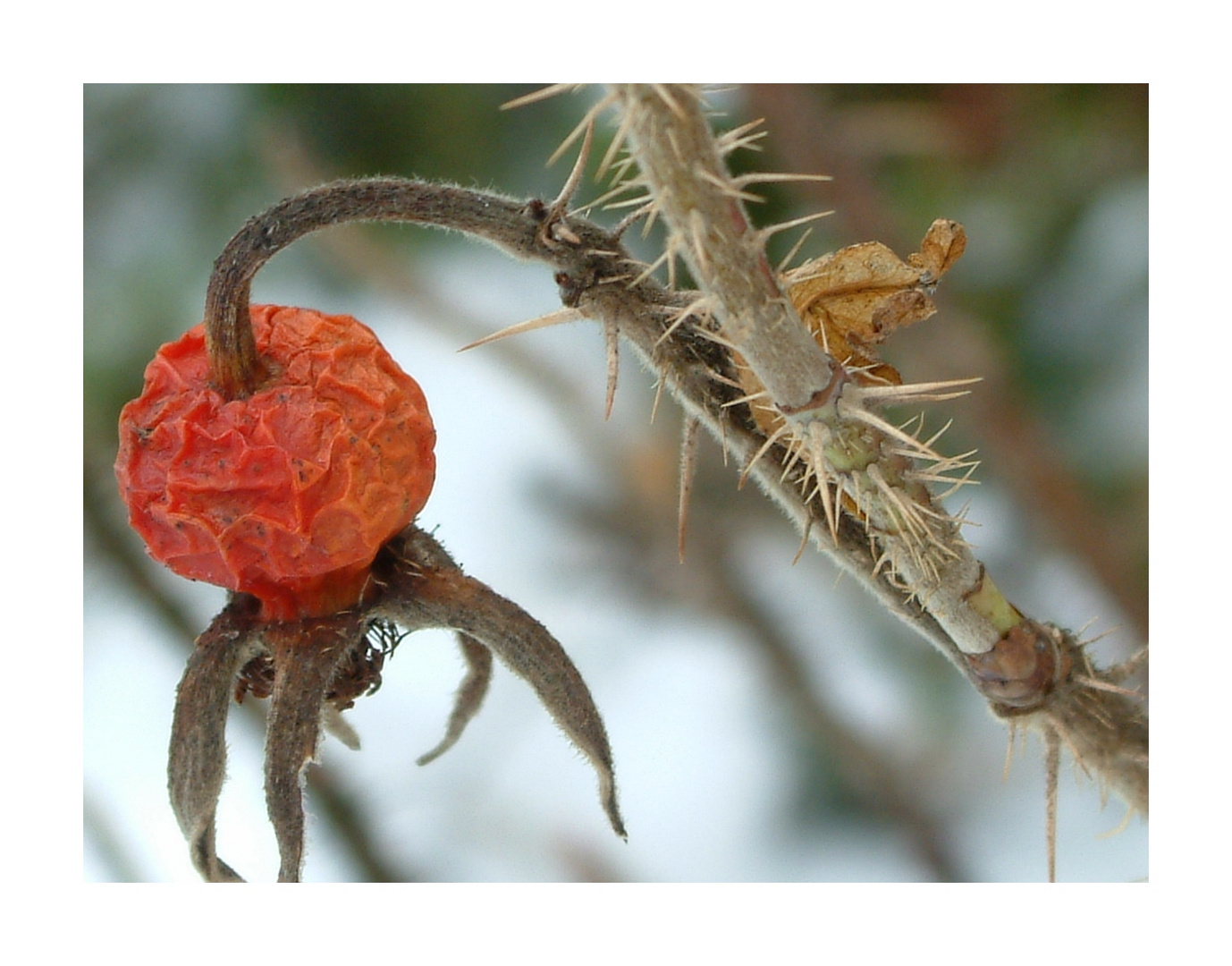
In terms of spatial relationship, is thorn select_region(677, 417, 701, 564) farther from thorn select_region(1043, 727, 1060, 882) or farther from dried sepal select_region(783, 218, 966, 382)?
thorn select_region(1043, 727, 1060, 882)

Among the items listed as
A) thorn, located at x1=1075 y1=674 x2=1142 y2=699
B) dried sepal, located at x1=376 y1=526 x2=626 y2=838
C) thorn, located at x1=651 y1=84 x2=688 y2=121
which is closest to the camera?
thorn, located at x1=651 y1=84 x2=688 y2=121

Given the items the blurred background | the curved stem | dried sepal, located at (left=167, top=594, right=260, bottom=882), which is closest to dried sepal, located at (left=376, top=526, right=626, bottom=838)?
dried sepal, located at (left=167, top=594, right=260, bottom=882)

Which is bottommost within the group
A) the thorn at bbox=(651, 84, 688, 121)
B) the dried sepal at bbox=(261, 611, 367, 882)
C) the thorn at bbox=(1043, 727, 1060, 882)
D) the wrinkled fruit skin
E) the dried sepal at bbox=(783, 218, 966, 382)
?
the thorn at bbox=(1043, 727, 1060, 882)

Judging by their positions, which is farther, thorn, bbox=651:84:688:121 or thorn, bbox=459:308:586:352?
thorn, bbox=459:308:586:352

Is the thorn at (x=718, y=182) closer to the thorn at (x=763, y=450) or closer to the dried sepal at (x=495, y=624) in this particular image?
the thorn at (x=763, y=450)

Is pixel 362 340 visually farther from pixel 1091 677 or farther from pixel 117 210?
pixel 117 210

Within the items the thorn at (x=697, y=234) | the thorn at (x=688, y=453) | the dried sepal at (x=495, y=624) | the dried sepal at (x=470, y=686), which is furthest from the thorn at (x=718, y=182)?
the dried sepal at (x=470, y=686)
